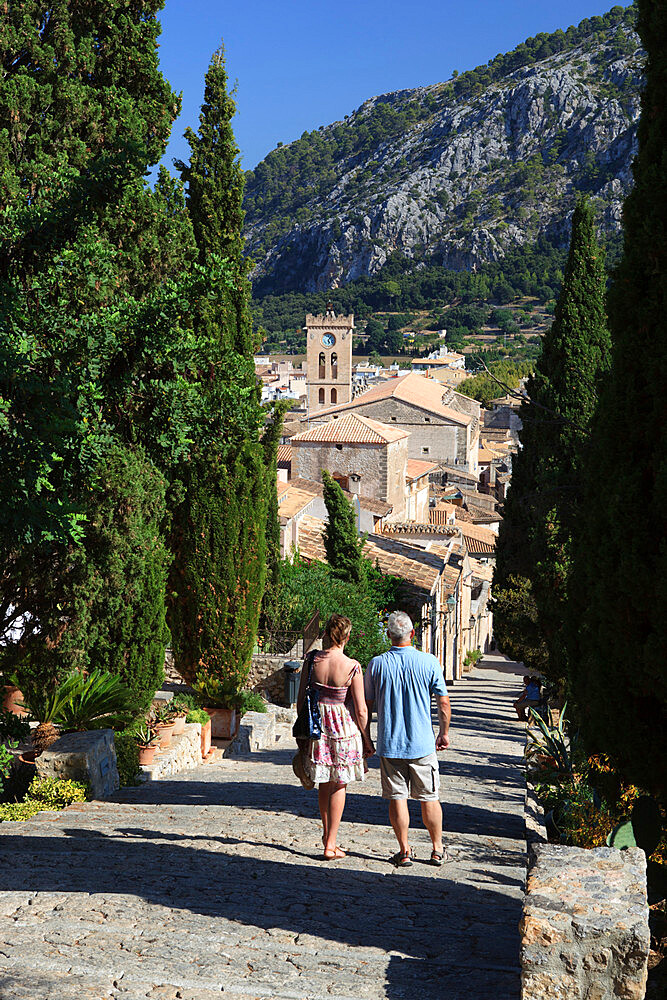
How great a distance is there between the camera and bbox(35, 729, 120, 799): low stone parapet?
8086 mm

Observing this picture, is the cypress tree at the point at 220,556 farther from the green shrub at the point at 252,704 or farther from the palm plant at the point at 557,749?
the palm plant at the point at 557,749

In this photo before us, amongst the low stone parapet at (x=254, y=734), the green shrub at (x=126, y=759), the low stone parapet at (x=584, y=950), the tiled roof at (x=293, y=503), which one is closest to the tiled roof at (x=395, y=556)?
the tiled roof at (x=293, y=503)

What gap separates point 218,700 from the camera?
14156 millimetres

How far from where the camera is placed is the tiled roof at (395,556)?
29.8m

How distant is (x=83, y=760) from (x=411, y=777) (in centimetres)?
324

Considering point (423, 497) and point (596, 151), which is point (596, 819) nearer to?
point (423, 497)

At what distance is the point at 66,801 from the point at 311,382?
290 feet

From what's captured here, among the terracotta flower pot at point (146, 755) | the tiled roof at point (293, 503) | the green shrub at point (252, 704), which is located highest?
the tiled roof at point (293, 503)

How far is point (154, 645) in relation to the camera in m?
10.3

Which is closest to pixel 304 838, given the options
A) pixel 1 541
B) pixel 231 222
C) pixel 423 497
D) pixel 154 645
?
pixel 1 541

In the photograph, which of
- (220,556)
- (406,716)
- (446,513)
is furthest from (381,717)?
(446,513)

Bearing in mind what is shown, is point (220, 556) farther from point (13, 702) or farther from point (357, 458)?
point (357, 458)

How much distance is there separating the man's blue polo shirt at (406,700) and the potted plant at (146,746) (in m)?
4.81

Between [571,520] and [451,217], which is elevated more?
[451,217]
